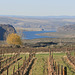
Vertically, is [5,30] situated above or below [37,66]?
below

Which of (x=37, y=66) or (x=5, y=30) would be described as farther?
(x=5, y=30)

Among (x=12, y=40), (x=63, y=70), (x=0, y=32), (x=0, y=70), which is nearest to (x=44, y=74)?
(x=0, y=70)

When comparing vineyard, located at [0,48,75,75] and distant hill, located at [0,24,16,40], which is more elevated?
vineyard, located at [0,48,75,75]

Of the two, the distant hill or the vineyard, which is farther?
the distant hill

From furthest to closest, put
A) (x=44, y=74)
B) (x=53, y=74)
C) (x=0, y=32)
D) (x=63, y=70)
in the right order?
1. (x=0, y=32)
2. (x=44, y=74)
3. (x=53, y=74)
4. (x=63, y=70)

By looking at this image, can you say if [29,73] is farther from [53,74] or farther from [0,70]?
[53,74]

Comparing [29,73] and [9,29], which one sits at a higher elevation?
[29,73]

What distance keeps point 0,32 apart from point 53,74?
150670 mm

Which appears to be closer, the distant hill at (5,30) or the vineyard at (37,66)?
the vineyard at (37,66)

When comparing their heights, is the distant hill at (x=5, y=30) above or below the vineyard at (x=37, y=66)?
below

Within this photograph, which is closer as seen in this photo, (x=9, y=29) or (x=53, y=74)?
(x=53, y=74)

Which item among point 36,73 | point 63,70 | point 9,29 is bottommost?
point 9,29

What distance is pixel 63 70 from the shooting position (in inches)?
407

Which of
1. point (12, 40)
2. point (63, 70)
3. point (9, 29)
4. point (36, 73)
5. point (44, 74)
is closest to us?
point (63, 70)
